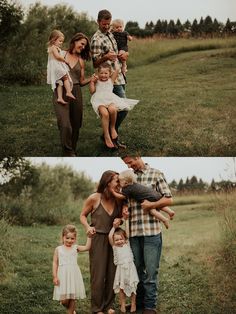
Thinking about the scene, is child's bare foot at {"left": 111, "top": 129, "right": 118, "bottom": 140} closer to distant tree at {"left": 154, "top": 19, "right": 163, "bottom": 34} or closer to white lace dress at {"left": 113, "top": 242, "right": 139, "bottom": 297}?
white lace dress at {"left": 113, "top": 242, "right": 139, "bottom": 297}

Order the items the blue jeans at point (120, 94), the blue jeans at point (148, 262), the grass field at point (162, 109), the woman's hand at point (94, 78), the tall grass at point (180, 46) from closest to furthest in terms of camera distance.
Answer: the blue jeans at point (148, 262), the woman's hand at point (94, 78), the blue jeans at point (120, 94), the grass field at point (162, 109), the tall grass at point (180, 46)

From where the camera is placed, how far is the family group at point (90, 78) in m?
6.78

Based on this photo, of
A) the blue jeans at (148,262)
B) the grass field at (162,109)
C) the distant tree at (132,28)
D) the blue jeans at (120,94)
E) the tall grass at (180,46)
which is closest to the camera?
the blue jeans at (148,262)

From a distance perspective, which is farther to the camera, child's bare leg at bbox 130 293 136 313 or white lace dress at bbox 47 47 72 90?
white lace dress at bbox 47 47 72 90

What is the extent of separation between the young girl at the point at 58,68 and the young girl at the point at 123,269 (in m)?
1.50

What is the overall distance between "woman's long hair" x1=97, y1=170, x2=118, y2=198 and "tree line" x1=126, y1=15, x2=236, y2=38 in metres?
1.92

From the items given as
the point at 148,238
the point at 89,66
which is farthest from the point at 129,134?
the point at 148,238

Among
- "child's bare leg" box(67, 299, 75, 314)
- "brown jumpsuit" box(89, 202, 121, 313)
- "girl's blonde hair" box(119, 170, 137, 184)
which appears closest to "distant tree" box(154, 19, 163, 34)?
"girl's blonde hair" box(119, 170, 137, 184)

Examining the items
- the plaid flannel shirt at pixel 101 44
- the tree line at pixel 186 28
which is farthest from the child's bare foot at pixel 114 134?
the tree line at pixel 186 28

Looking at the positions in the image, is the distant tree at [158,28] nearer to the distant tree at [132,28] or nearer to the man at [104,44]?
the distant tree at [132,28]

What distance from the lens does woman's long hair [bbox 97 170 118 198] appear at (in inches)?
270

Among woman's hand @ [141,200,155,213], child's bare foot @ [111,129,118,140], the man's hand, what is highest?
the man's hand

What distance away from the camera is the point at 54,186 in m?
7.94

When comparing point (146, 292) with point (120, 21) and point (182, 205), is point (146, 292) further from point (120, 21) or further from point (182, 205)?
point (120, 21)
